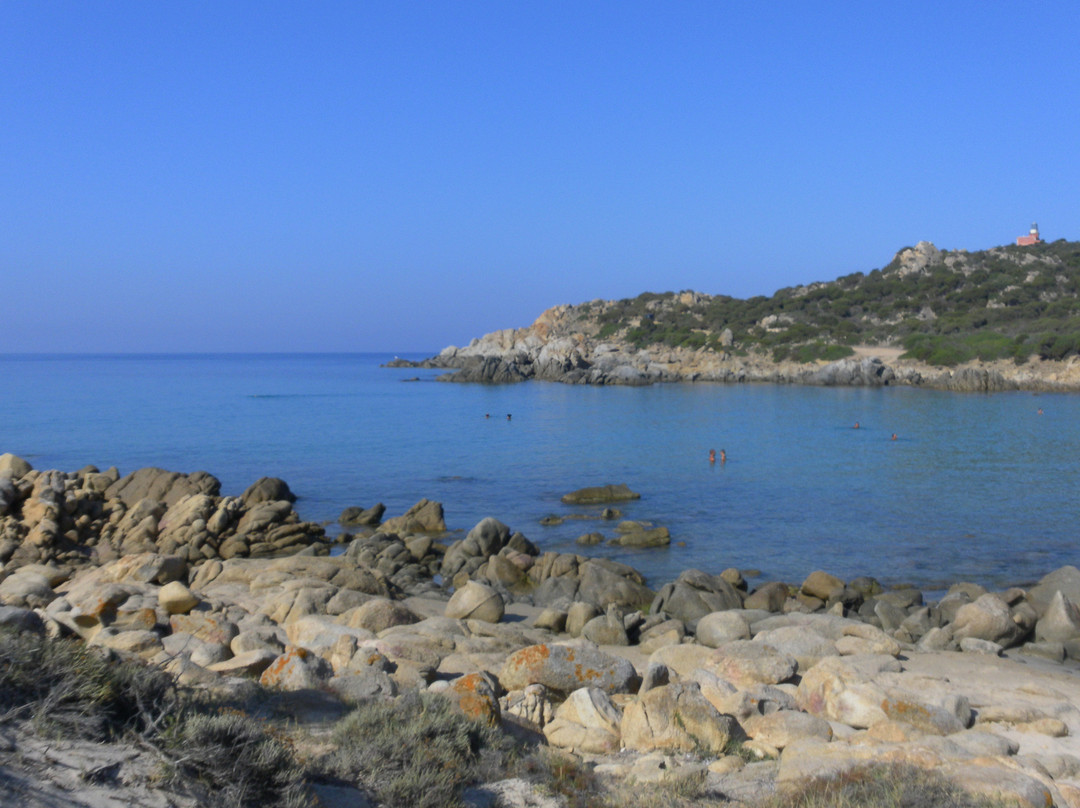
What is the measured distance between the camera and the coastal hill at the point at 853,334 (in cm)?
7975

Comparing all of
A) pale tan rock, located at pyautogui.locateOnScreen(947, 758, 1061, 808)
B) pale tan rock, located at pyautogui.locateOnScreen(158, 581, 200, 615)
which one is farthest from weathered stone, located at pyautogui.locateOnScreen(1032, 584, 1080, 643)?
pale tan rock, located at pyautogui.locateOnScreen(158, 581, 200, 615)

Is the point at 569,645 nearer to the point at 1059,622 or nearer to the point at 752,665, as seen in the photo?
the point at 752,665

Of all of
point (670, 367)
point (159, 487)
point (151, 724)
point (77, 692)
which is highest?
point (670, 367)

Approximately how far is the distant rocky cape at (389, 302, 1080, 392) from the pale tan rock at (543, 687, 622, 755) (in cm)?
7509

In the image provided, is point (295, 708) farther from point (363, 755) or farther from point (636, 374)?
point (636, 374)

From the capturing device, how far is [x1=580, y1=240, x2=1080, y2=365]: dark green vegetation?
8512cm

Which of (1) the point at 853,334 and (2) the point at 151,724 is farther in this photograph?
(1) the point at 853,334

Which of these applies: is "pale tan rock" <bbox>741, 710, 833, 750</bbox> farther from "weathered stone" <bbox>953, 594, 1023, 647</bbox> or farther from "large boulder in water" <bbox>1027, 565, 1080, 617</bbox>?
"large boulder in water" <bbox>1027, 565, 1080, 617</bbox>

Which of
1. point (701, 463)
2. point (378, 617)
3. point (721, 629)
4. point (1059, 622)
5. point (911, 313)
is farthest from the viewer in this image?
point (911, 313)

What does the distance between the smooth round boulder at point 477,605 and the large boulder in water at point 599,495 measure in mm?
12978

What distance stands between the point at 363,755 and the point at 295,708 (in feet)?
5.28

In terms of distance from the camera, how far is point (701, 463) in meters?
35.7

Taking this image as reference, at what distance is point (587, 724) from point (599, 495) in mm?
20002

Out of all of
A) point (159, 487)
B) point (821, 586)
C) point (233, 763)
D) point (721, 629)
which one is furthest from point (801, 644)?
point (159, 487)
